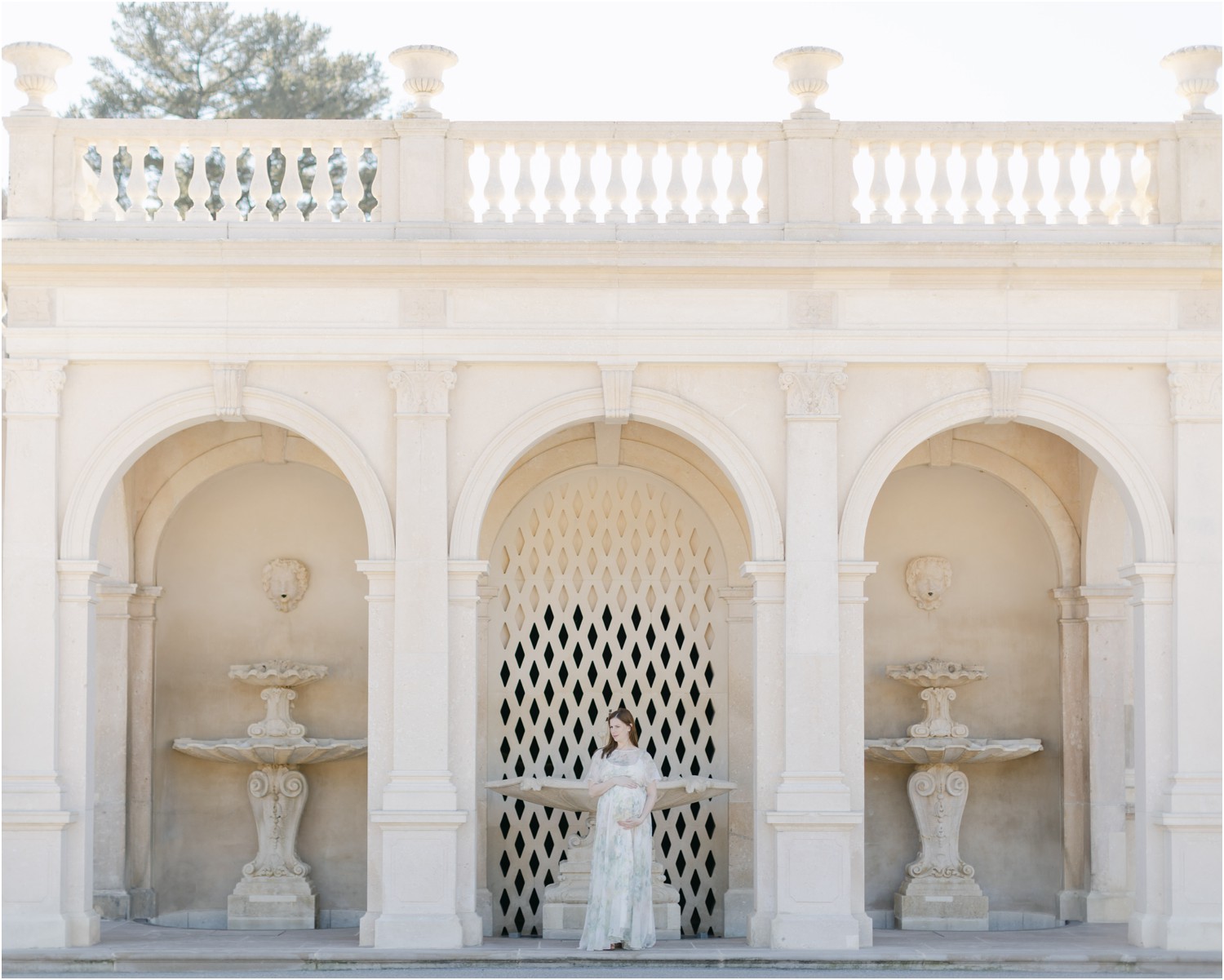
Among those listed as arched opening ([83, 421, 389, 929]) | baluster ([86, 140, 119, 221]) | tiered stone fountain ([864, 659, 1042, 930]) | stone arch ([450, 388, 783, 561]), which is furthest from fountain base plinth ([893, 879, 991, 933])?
baluster ([86, 140, 119, 221])

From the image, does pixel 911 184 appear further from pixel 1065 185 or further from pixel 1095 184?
pixel 1095 184

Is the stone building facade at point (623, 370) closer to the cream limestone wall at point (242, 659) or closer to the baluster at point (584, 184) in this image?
the baluster at point (584, 184)

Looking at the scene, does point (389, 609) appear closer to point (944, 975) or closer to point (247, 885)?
point (247, 885)

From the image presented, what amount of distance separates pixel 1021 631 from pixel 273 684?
638 centimetres

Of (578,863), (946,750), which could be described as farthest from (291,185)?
(946,750)

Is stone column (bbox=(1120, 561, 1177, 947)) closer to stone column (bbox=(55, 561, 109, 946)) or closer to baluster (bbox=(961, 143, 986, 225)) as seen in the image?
baluster (bbox=(961, 143, 986, 225))

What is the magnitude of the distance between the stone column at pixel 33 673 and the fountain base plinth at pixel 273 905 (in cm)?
191

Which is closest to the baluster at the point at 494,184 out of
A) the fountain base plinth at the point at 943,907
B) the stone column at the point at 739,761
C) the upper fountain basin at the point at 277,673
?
the stone column at the point at 739,761

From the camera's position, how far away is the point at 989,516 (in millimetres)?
15789

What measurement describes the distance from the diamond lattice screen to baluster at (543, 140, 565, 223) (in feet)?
8.59

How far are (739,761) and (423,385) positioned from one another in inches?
168

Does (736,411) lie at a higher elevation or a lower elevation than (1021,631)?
higher

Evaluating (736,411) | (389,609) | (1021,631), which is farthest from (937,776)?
(389,609)

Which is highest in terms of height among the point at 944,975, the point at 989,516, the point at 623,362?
the point at 623,362
